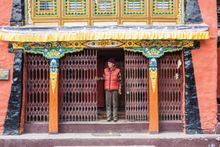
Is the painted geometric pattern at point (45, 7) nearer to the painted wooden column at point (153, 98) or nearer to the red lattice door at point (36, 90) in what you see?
the red lattice door at point (36, 90)

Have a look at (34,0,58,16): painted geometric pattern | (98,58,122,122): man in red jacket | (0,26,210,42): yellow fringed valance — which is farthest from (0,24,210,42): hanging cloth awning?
(98,58,122,122): man in red jacket

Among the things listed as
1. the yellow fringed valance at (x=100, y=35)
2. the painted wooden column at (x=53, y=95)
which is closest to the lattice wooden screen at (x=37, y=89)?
the painted wooden column at (x=53, y=95)

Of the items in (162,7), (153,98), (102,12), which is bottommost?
(153,98)

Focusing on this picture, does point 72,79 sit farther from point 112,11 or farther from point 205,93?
point 205,93

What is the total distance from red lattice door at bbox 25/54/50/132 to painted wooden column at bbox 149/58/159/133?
107 inches

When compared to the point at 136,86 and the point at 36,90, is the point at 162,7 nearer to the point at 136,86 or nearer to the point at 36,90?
the point at 136,86

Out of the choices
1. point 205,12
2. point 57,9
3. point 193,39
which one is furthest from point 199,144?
point 57,9

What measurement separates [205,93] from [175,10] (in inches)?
90.9

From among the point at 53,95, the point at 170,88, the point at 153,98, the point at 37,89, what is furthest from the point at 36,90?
the point at 170,88

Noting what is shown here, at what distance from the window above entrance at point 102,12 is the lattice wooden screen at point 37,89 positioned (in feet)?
3.39

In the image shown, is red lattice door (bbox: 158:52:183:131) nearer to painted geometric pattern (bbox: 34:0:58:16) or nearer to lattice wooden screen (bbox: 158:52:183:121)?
lattice wooden screen (bbox: 158:52:183:121)

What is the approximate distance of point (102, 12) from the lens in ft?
35.2

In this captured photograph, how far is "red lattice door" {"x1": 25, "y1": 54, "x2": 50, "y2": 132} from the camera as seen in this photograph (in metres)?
10.8

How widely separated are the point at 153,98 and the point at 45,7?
3698 mm
